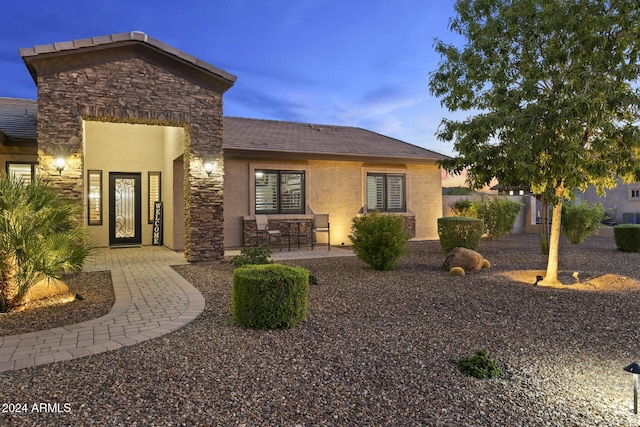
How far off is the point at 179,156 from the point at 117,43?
10.9ft

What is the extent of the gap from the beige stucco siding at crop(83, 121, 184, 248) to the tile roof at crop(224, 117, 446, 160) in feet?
7.49

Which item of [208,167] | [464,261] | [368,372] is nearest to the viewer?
[368,372]

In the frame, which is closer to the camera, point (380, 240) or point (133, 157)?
point (380, 240)

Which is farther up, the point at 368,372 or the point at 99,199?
the point at 99,199

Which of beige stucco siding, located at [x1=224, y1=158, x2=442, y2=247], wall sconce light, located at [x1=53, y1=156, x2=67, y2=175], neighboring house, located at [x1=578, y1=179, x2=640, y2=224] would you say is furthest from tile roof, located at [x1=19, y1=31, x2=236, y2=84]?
neighboring house, located at [x1=578, y1=179, x2=640, y2=224]

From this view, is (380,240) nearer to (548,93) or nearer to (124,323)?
(548,93)

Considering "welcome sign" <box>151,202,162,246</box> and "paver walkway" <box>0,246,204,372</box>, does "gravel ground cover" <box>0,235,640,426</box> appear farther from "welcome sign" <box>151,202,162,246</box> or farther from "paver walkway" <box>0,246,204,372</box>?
"welcome sign" <box>151,202,162,246</box>

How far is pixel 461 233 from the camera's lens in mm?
10258

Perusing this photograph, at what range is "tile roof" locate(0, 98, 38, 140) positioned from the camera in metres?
10.1

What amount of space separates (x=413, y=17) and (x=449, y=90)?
13082 millimetres

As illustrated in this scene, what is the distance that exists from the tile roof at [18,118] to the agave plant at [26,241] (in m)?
6.02

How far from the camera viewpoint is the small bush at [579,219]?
1264 centimetres

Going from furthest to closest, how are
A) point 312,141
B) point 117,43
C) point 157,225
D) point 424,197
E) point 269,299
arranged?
point 424,197, point 312,141, point 157,225, point 117,43, point 269,299

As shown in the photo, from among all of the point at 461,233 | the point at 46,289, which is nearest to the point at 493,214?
the point at 461,233
